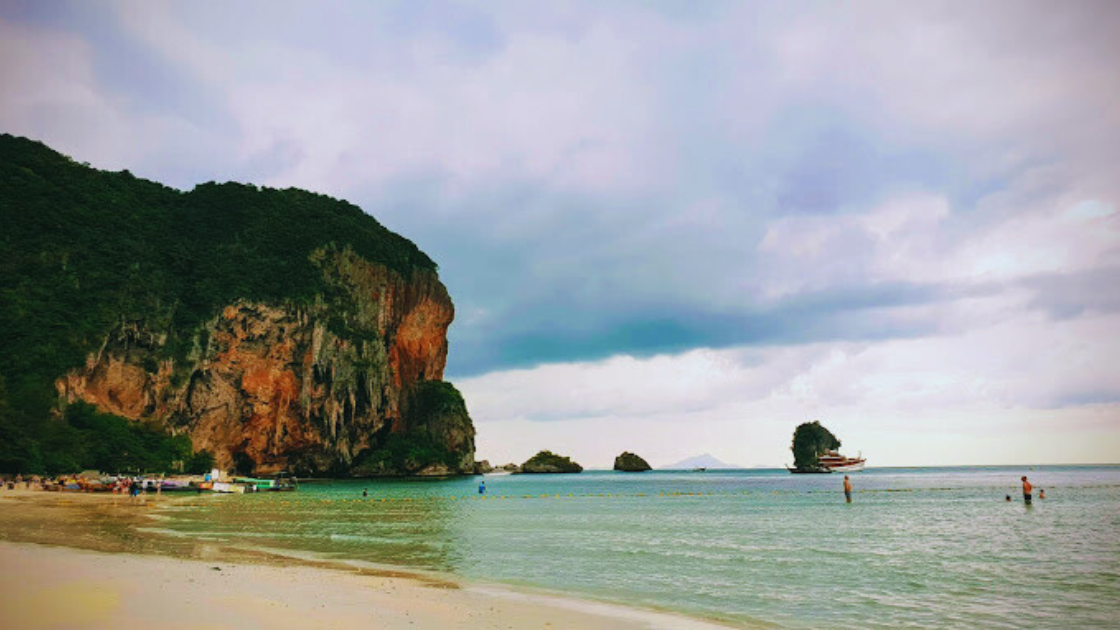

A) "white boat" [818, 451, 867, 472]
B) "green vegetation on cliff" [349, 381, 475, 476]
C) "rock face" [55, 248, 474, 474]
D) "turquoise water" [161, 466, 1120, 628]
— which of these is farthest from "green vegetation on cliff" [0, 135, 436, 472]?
"white boat" [818, 451, 867, 472]

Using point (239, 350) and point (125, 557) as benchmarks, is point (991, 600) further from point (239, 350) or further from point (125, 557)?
point (239, 350)

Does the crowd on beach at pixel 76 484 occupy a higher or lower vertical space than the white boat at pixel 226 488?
higher

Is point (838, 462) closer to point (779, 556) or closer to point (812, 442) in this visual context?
point (812, 442)

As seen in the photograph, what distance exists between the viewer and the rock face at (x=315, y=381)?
87.9 m

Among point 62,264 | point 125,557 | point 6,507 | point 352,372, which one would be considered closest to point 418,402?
point 352,372

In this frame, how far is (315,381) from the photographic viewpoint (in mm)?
107062

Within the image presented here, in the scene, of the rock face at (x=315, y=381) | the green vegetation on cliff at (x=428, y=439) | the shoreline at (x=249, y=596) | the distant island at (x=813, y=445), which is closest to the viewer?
the shoreline at (x=249, y=596)

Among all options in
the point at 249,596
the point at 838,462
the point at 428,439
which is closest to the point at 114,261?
the point at 428,439

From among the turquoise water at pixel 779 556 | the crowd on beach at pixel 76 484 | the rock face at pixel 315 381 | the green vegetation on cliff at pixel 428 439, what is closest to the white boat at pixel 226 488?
the crowd on beach at pixel 76 484

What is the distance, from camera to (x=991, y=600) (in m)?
14.0

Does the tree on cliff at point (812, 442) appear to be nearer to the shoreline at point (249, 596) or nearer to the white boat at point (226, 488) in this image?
the white boat at point (226, 488)

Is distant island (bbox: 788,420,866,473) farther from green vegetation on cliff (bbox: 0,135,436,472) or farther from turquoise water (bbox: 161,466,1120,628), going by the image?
turquoise water (bbox: 161,466,1120,628)

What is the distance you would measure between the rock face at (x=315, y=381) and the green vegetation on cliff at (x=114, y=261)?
2.26m

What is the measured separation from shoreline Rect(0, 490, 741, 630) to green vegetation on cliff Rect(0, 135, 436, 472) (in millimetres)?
55295
